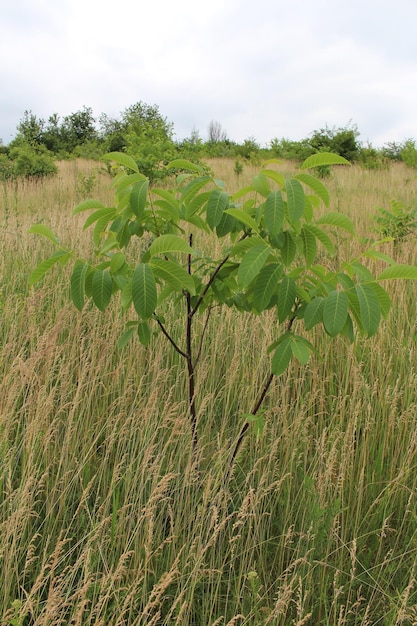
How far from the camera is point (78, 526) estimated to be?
1.66m

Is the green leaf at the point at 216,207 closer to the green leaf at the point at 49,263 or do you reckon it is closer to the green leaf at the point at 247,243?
the green leaf at the point at 247,243

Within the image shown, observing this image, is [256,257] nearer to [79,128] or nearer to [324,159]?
[324,159]

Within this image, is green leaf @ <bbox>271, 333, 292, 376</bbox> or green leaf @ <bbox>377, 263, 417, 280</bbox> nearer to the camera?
green leaf @ <bbox>377, 263, 417, 280</bbox>

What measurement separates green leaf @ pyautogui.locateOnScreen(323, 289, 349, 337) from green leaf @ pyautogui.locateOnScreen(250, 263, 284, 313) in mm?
162

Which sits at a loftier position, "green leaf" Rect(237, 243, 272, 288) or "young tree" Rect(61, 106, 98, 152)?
"young tree" Rect(61, 106, 98, 152)

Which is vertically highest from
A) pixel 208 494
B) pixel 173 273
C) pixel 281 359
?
pixel 173 273

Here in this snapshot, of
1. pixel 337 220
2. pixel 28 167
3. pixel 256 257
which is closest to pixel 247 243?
pixel 256 257

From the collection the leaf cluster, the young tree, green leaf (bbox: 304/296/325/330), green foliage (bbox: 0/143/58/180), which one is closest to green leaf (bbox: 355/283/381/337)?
the leaf cluster

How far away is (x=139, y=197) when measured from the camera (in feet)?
4.31

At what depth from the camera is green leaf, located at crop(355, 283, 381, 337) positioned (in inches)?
49.8

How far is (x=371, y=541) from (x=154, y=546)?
2.75ft

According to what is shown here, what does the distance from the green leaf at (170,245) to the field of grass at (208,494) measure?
0.67 meters

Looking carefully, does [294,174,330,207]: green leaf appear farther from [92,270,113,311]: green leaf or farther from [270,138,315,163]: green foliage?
[270,138,315,163]: green foliage

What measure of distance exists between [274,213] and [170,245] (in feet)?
1.01
